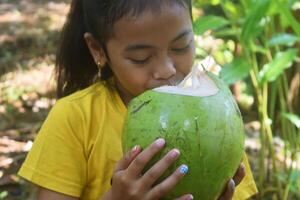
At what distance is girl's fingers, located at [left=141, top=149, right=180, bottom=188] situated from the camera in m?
1.25

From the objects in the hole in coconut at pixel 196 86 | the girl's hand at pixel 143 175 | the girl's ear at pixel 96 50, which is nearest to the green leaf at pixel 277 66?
the girl's ear at pixel 96 50

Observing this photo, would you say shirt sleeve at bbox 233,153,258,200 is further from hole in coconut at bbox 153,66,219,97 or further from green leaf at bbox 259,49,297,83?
green leaf at bbox 259,49,297,83

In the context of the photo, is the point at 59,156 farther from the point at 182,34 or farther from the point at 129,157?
the point at 182,34

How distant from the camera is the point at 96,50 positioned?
1.72 meters

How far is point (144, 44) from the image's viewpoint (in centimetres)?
150

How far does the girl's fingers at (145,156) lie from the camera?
4.11ft

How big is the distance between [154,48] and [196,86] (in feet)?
0.61

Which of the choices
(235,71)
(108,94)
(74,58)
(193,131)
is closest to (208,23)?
(235,71)

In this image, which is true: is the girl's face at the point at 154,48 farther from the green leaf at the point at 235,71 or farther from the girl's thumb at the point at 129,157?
the green leaf at the point at 235,71

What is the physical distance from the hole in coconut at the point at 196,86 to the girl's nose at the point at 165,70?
7 cm

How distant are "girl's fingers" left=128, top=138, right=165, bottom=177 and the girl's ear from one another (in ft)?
1.56

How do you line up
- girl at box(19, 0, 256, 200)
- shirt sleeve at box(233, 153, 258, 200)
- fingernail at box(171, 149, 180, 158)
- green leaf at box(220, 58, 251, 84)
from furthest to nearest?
green leaf at box(220, 58, 251, 84), shirt sleeve at box(233, 153, 258, 200), girl at box(19, 0, 256, 200), fingernail at box(171, 149, 180, 158)

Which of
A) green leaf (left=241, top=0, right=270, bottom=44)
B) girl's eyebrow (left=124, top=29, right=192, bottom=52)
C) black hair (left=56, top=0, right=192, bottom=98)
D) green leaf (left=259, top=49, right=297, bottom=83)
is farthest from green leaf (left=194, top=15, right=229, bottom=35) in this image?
girl's eyebrow (left=124, top=29, right=192, bottom=52)

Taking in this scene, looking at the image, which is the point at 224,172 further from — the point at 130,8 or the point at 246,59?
the point at 246,59
